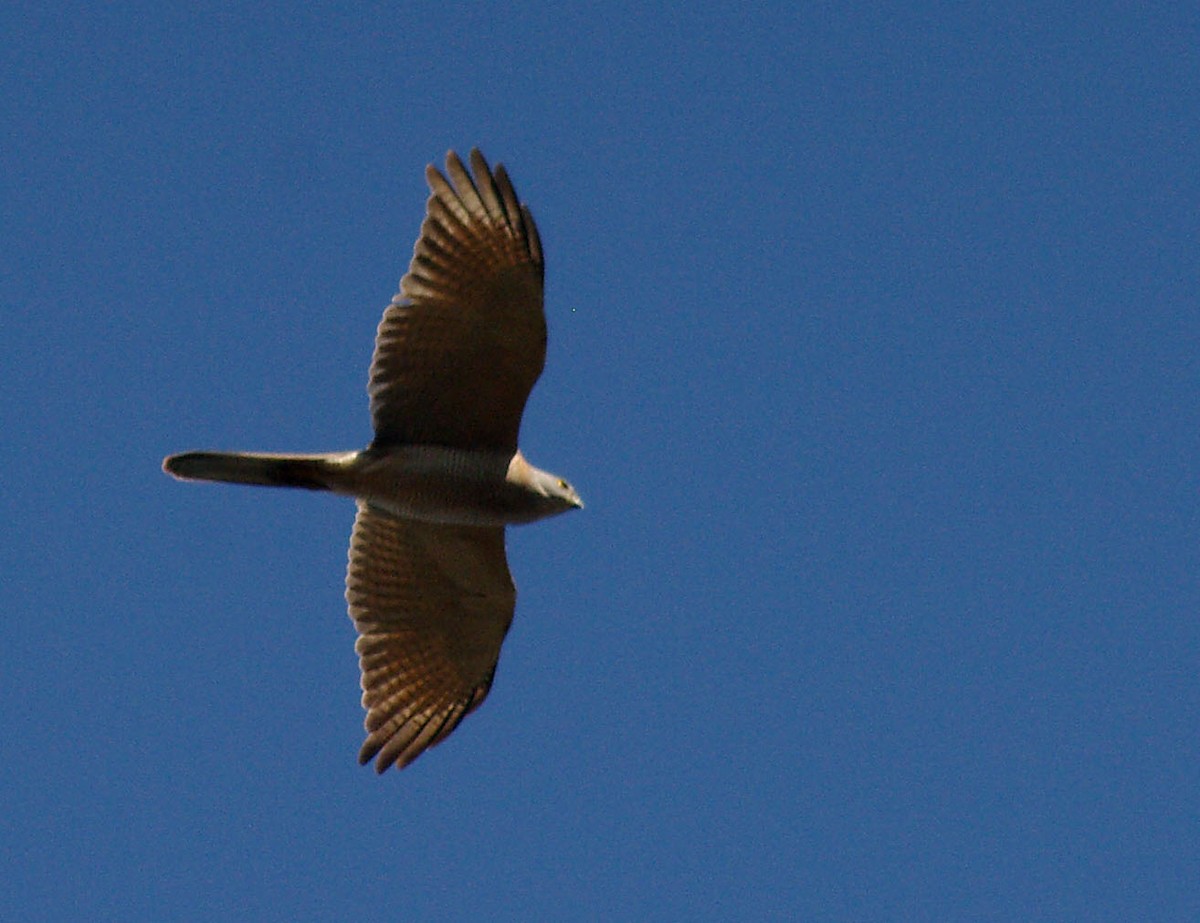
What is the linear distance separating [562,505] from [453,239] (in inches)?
81.5

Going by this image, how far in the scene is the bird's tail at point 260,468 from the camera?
11914mm

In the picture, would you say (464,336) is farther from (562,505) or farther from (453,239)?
(562,505)

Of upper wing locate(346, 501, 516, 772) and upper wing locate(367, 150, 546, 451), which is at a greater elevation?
upper wing locate(367, 150, 546, 451)

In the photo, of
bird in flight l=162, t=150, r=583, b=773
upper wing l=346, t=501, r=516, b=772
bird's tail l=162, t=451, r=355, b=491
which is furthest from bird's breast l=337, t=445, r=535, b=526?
upper wing l=346, t=501, r=516, b=772

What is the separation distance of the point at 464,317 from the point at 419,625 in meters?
2.87

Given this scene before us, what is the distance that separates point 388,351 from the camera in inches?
469

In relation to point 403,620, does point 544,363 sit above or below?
above

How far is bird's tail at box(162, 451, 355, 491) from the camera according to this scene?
11.9m

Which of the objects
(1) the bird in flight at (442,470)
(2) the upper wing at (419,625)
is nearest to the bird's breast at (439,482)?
(1) the bird in flight at (442,470)

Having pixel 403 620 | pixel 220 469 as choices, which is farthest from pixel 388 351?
pixel 403 620

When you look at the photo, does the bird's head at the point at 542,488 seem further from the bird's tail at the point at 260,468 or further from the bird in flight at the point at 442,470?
the bird's tail at the point at 260,468

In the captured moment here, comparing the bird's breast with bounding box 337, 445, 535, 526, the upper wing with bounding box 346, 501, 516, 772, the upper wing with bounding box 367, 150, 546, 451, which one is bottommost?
the upper wing with bounding box 346, 501, 516, 772

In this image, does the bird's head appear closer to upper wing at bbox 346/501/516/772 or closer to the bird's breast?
the bird's breast

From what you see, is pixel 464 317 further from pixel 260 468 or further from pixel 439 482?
pixel 260 468
